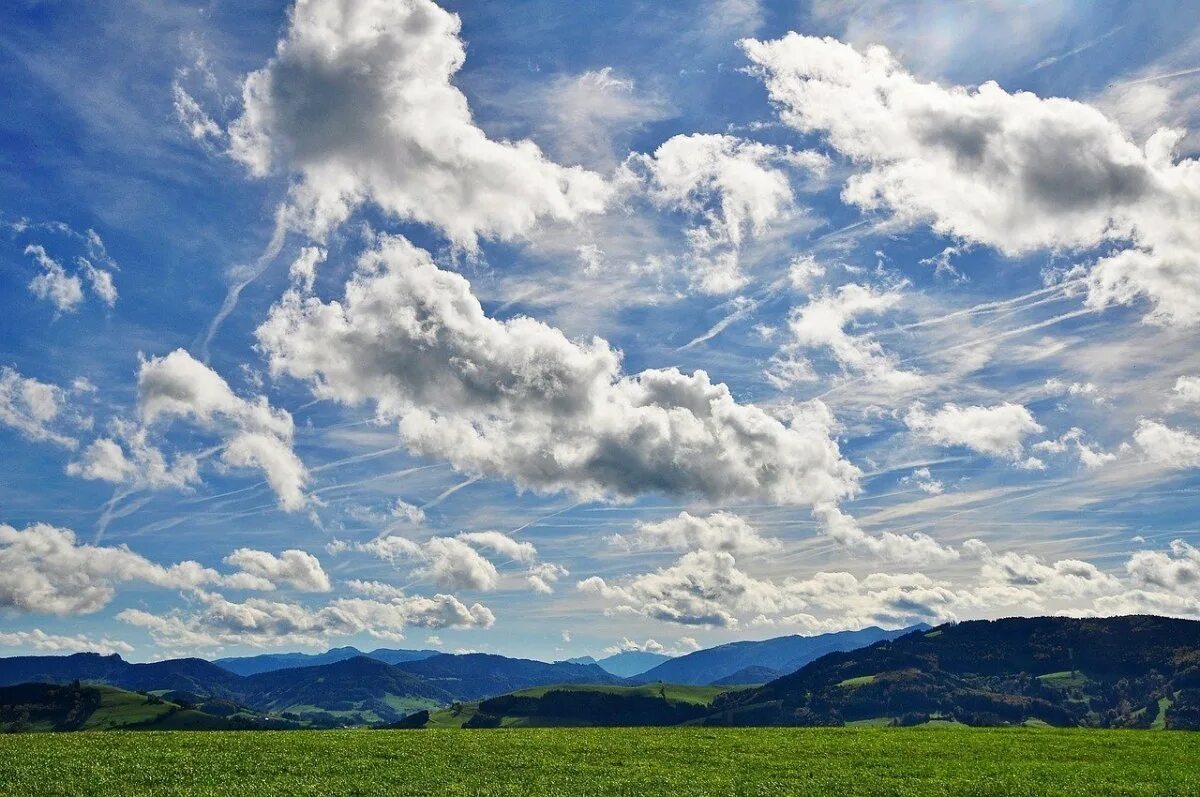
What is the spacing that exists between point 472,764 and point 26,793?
19.7m

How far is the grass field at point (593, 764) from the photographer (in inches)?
1430

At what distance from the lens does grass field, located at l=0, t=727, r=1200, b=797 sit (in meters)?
36.3

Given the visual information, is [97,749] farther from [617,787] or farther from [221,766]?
[617,787]

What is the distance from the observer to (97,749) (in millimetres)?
42438

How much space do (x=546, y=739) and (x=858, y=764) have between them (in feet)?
63.9

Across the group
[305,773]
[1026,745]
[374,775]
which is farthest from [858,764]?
[305,773]

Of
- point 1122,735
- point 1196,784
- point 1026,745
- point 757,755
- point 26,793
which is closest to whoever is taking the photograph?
point 26,793

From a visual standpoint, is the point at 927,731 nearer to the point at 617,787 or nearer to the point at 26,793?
the point at 617,787

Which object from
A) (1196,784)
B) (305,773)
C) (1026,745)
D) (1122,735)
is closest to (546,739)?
(305,773)

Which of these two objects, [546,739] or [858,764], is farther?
[546,739]

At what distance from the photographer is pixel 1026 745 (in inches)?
2003

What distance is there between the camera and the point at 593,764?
42.7 meters

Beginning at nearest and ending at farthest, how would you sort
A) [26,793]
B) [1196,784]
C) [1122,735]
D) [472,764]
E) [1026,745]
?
1. [26,793]
2. [1196,784]
3. [472,764]
4. [1026,745]
5. [1122,735]

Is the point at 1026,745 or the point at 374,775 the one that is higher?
the point at 374,775
